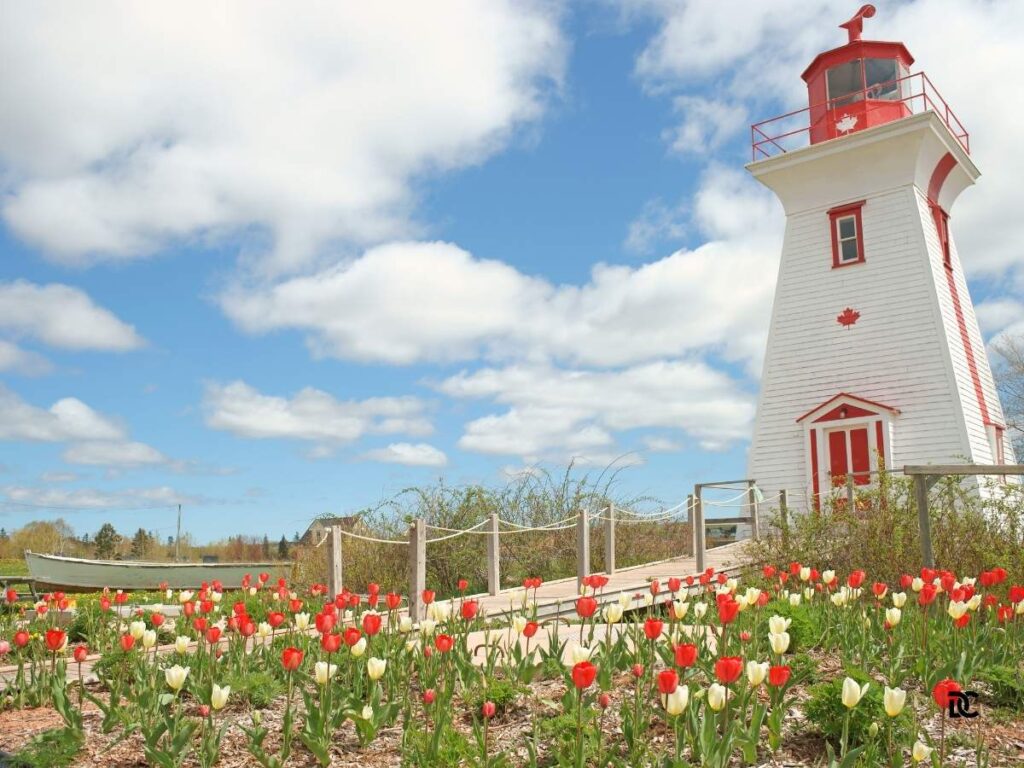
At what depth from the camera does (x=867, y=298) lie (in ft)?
66.3

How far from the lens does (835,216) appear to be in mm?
21109

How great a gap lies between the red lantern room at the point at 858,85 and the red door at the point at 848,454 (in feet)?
22.9

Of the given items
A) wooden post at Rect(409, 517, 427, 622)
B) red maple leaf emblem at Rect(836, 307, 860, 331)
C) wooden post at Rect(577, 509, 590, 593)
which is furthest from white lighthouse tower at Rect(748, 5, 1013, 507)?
wooden post at Rect(409, 517, 427, 622)

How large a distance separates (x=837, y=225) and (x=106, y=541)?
25.8m

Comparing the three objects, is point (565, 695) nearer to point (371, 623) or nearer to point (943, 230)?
point (371, 623)

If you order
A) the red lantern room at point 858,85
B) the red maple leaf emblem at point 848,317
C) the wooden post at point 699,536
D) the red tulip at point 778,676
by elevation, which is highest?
the red lantern room at point 858,85

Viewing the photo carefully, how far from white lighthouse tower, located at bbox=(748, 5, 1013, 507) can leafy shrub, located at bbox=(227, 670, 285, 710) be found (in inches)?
591

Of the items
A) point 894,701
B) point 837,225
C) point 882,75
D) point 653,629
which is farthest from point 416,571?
point 882,75

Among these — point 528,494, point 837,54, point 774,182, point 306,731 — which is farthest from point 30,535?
point 306,731

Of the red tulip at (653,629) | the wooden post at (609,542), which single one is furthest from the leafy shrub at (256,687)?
the wooden post at (609,542)

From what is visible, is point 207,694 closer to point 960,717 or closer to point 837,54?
point 960,717

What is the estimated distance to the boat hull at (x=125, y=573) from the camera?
65.5 feet

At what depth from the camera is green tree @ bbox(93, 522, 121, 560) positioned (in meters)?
31.0

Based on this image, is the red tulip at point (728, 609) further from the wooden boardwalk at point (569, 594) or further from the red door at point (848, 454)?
the red door at point (848, 454)
